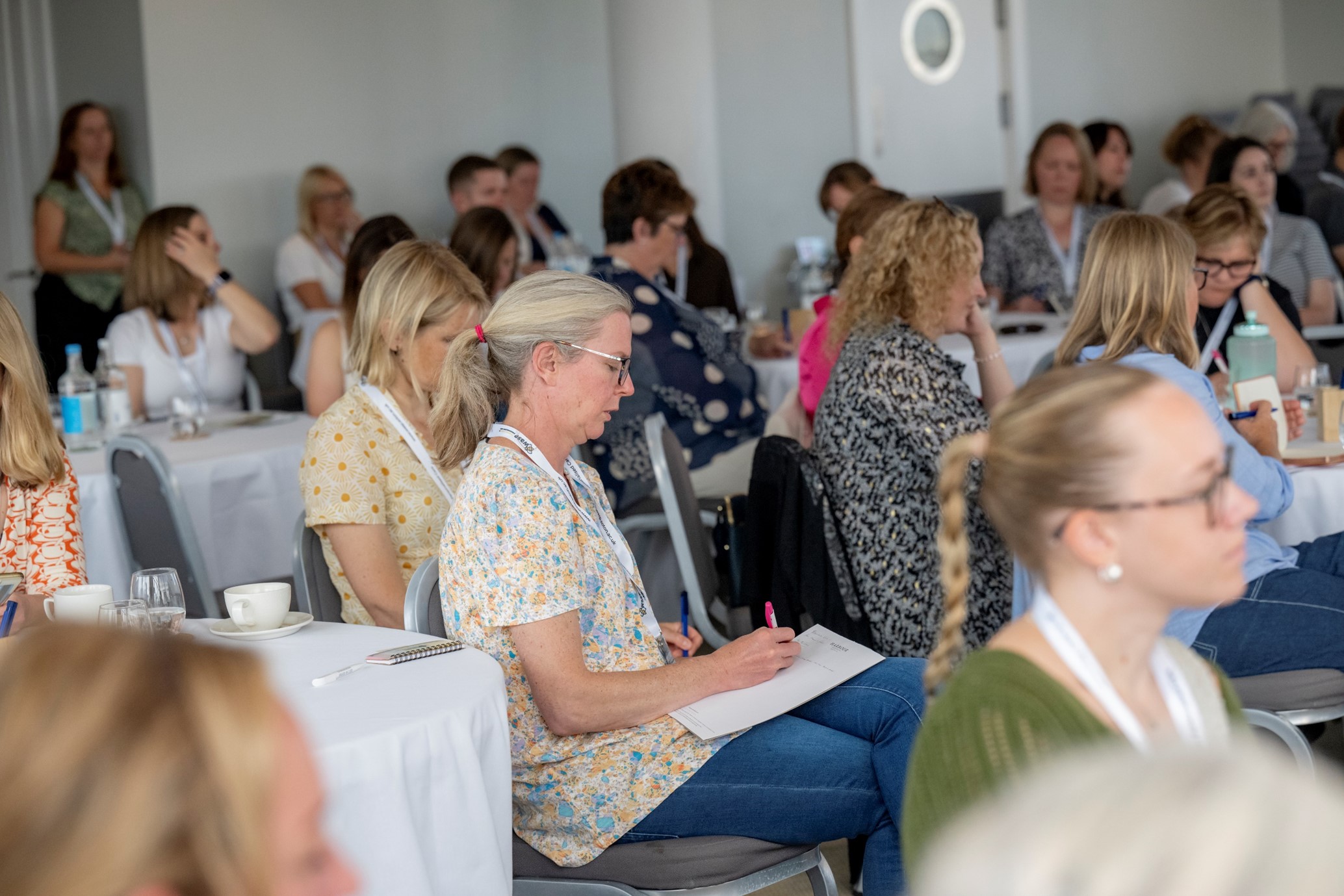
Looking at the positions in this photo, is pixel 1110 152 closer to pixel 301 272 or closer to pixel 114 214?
pixel 301 272

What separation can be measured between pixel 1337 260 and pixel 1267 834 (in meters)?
6.45

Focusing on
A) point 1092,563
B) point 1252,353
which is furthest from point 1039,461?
point 1252,353

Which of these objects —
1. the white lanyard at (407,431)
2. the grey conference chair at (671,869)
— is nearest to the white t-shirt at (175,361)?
the white lanyard at (407,431)

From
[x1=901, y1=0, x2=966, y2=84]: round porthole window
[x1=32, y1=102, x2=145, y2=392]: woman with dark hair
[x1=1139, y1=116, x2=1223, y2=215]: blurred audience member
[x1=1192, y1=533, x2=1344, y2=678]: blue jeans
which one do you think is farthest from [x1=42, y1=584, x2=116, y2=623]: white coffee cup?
[x1=901, y1=0, x2=966, y2=84]: round porthole window

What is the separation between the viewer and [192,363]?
15.5 ft

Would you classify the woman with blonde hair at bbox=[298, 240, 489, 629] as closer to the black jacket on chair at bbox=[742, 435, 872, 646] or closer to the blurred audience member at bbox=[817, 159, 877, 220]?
the black jacket on chair at bbox=[742, 435, 872, 646]

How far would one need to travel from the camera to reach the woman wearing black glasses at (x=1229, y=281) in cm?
360

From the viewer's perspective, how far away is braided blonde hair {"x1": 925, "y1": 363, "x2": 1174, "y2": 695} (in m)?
1.28

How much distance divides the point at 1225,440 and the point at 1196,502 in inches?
44.5

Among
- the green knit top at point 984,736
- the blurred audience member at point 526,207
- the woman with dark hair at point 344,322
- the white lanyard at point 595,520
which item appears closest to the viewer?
the green knit top at point 984,736

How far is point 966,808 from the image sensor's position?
1188 millimetres

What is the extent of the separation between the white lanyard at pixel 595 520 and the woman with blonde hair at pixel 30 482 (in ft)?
2.74

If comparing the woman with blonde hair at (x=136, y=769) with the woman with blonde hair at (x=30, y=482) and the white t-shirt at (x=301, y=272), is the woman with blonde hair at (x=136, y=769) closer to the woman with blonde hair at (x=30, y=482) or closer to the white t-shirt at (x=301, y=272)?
the woman with blonde hair at (x=30, y=482)

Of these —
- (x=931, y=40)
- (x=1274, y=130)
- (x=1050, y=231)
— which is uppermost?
(x=931, y=40)
